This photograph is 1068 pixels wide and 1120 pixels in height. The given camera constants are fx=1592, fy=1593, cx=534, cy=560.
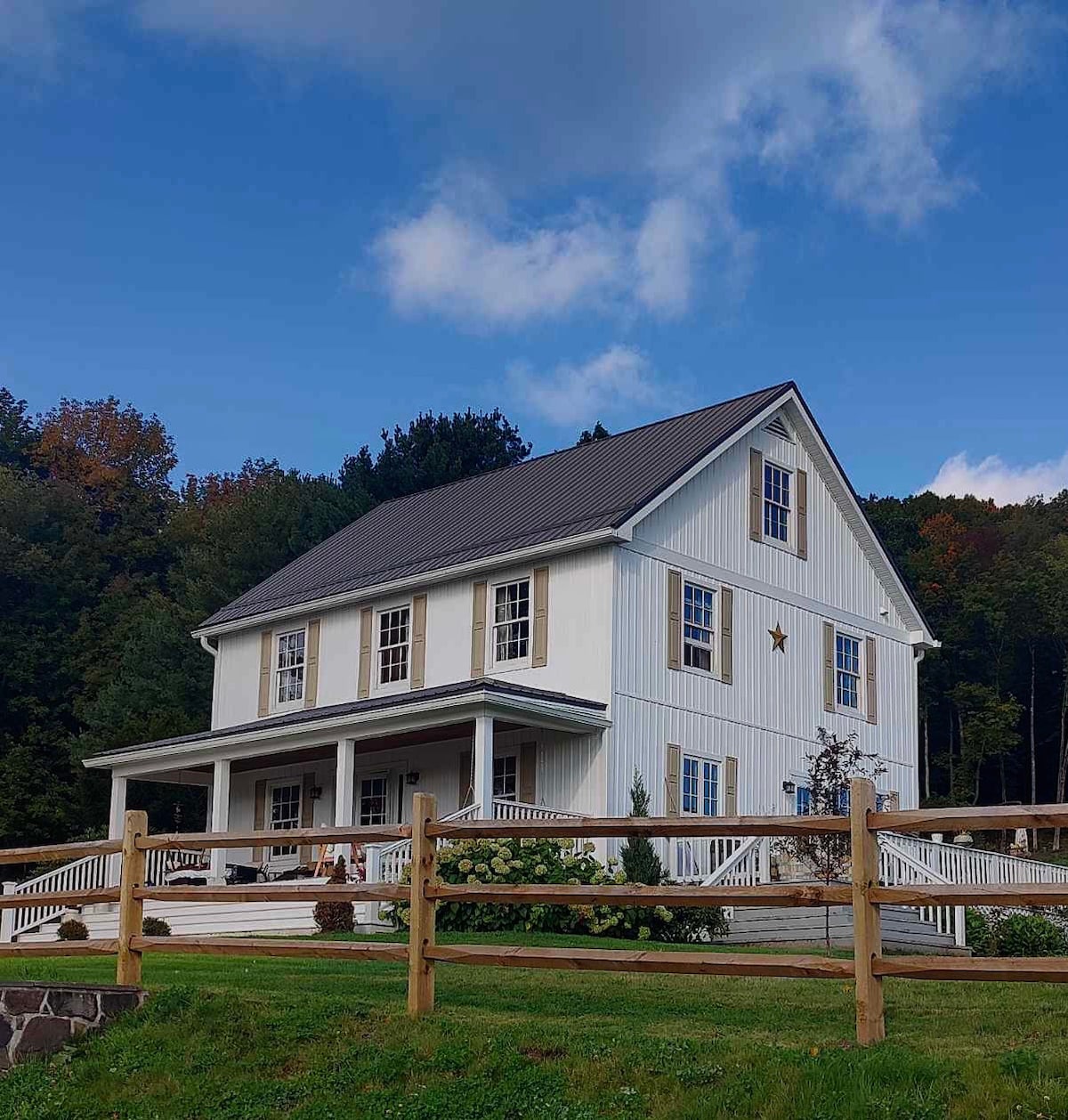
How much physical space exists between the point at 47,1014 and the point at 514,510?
1828 cm

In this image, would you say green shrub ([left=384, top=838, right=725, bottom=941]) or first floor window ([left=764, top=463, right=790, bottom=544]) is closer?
green shrub ([left=384, top=838, right=725, bottom=941])

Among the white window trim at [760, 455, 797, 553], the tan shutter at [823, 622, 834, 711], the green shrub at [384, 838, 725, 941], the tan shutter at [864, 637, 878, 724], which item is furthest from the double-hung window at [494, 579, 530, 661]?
the tan shutter at [864, 637, 878, 724]

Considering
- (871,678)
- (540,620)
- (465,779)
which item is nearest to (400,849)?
(465,779)

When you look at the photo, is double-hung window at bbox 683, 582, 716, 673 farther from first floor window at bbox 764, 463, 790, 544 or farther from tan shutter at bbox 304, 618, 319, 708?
tan shutter at bbox 304, 618, 319, 708

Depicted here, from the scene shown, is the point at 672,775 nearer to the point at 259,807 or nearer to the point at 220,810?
the point at 220,810

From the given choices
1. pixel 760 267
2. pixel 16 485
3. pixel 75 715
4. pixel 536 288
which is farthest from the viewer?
pixel 16 485

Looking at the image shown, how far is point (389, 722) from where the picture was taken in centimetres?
2341

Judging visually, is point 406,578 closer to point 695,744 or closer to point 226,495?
point 695,744

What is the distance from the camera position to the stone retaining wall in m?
9.98

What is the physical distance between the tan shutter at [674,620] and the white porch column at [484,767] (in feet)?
12.6

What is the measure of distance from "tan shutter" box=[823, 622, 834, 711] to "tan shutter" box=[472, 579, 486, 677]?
6.33 metres

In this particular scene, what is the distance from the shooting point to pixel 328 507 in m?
46.8

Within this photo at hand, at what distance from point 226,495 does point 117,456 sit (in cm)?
455

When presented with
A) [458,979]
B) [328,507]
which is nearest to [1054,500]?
[328,507]
